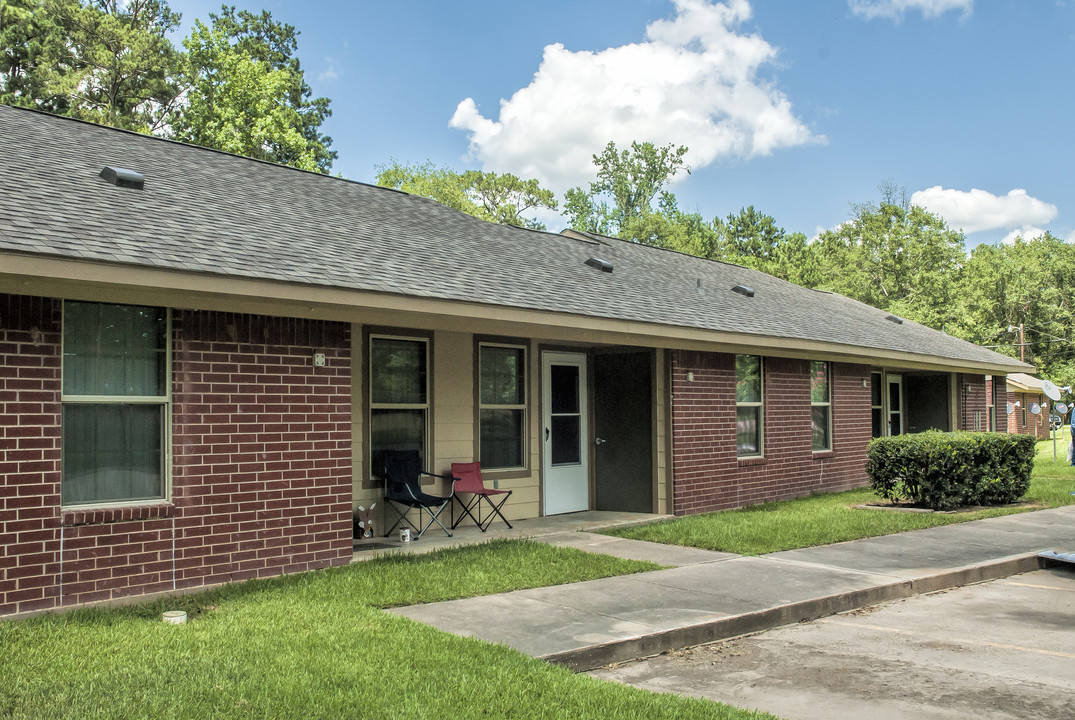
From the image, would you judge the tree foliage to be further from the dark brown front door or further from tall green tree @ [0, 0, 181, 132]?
the dark brown front door

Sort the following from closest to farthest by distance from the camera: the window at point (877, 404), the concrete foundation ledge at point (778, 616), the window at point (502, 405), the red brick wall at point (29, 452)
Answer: the concrete foundation ledge at point (778, 616) → the red brick wall at point (29, 452) → the window at point (502, 405) → the window at point (877, 404)

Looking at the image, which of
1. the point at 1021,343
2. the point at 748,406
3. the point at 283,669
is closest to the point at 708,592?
the point at 283,669

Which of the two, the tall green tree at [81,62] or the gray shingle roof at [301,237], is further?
the tall green tree at [81,62]

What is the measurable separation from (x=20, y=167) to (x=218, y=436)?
3.05 meters

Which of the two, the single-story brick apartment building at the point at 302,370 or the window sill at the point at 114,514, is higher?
the single-story brick apartment building at the point at 302,370

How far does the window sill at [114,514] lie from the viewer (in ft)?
20.3

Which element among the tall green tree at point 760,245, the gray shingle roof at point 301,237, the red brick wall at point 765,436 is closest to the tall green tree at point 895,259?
the tall green tree at point 760,245

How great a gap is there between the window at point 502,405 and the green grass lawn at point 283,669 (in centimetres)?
431

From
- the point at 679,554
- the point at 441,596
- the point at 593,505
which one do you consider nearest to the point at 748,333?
the point at 593,505

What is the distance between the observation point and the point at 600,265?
517 inches

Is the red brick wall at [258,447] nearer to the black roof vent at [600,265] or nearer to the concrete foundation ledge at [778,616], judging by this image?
the concrete foundation ledge at [778,616]

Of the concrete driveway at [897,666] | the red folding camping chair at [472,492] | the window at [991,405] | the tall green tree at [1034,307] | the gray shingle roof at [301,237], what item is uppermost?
the tall green tree at [1034,307]

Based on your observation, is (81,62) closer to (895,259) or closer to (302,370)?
(302,370)

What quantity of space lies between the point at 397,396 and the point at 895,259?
Answer: 4905 cm
